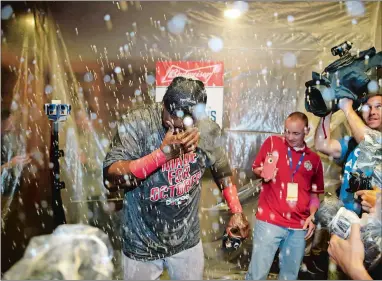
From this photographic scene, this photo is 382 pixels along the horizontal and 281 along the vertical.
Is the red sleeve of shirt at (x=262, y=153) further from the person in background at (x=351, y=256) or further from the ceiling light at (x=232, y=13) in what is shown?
the ceiling light at (x=232, y=13)

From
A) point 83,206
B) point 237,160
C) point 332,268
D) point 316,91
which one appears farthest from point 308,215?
point 83,206

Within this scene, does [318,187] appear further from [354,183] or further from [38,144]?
[38,144]

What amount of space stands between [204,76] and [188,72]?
0.09 m

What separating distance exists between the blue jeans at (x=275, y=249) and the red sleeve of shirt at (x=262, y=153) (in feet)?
1.01

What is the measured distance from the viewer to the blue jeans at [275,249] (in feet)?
7.70

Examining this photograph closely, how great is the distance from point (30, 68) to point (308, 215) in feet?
5.61

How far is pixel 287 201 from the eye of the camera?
232 cm

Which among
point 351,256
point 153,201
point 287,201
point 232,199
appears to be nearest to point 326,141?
point 287,201

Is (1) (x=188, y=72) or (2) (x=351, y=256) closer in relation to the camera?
(2) (x=351, y=256)

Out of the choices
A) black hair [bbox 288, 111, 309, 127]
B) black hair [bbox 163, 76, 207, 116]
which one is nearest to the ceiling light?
black hair [bbox 163, 76, 207, 116]

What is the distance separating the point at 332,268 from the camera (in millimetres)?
2367

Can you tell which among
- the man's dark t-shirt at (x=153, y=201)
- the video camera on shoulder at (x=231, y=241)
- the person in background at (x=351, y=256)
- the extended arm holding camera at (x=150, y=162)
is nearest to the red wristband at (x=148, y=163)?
the extended arm holding camera at (x=150, y=162)

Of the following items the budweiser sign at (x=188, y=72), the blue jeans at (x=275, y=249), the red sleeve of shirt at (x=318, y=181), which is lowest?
the blue jeans at (x=275, y=249)

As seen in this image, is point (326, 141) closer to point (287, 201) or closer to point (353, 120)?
point (353, 120)
